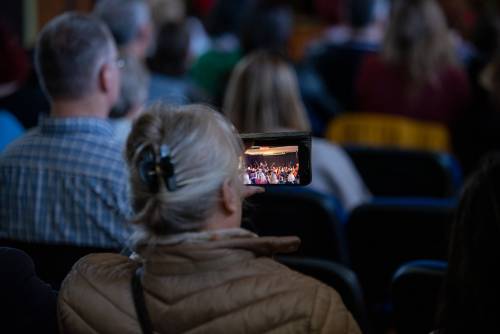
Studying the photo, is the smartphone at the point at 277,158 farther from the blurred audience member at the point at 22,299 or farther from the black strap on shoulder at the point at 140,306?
the blurred audience member at the point at 22,299

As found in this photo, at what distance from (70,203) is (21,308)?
28.9 inches

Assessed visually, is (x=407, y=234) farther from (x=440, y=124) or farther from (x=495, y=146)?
(x=495, y=146)

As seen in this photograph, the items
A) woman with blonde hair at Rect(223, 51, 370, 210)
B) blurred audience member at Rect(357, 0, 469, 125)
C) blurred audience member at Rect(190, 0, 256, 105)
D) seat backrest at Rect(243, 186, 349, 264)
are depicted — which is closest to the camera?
seat backrest at Rect(243, 186, 349, 264)

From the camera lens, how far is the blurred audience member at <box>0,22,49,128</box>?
3.63 m

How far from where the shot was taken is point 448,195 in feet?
12.7

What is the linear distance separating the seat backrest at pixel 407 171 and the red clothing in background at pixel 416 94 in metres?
0.99

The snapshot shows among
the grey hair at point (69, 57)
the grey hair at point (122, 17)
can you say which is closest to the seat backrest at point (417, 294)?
the grey hair at point (69, 57)

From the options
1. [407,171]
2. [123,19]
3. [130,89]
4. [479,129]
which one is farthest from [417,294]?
[479,129]

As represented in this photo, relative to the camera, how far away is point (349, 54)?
213 inches

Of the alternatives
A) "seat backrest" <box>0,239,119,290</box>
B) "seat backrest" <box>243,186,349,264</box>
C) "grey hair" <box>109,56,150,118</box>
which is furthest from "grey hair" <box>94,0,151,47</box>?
"seat backrest" <box>0,239,119,290</box>

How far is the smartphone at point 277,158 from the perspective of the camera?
5.67 feet

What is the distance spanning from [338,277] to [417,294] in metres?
0.34

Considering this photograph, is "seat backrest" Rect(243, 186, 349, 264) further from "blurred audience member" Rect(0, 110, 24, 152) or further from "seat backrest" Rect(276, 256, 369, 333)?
"blurred audience member" Rect(0, 110, 24, 152)

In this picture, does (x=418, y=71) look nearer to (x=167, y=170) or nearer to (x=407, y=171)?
(x=407, y=171)
